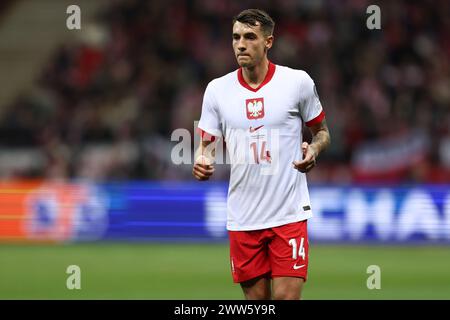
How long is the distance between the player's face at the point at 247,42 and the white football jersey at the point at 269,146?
0.63 feet

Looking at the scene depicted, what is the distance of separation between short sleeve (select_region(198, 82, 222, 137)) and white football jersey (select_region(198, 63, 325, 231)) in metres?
0.08

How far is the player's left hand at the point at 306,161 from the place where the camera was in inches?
246

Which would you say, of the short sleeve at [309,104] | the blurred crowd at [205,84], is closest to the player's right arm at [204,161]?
the short sleeve at [309,104]

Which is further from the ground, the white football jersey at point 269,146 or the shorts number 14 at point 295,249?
the white football jersey at point 269,146

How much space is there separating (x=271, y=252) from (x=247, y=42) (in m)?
1.37

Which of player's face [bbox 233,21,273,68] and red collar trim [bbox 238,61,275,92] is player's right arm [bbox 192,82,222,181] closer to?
red collar trim [bbox 238,61,275,92]

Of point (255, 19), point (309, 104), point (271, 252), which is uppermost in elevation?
point (255, 19)

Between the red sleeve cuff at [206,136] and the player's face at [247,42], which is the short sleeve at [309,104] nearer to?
the player's face at [247,42]

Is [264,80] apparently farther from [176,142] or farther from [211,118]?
[176,142]

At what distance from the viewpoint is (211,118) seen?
6.77 m

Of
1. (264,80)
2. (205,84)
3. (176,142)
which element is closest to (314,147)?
(264,80)

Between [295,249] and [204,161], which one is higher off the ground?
[204,161]

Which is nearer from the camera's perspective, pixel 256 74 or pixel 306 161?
pixel 306 161

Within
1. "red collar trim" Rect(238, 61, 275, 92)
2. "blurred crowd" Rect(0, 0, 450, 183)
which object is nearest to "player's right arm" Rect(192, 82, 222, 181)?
"red collar trim" Rect(238, 61, 275, 92)
